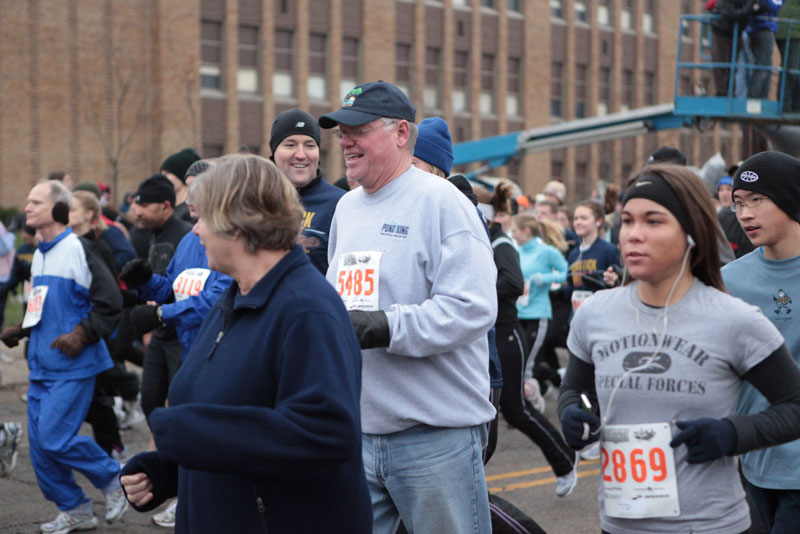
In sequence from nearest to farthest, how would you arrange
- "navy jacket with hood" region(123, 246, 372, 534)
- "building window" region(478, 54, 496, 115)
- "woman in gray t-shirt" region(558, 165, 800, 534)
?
"navy jacket with hood" region(123, 246, 372, 534) < "woman in gray t-shirt" region(558, 165, 800, 534) < "building window" region(478, 54, 496, 115)

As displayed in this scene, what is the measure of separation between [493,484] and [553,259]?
3.81 m

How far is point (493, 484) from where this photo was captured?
811cm

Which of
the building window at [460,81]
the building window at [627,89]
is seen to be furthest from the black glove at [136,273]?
the building window at [627,89]

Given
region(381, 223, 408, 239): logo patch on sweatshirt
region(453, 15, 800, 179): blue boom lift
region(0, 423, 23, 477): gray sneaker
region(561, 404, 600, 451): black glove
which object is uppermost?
region(453, 15, 800, 179): blue boom lift

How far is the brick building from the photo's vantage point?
32.9 metres

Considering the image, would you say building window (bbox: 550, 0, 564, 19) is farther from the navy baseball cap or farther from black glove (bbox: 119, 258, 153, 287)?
the navy baseball cap

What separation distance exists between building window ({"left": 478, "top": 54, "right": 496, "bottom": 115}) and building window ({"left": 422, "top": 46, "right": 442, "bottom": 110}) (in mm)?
2378

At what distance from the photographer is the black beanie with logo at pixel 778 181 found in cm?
430

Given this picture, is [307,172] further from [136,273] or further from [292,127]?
[136,273]

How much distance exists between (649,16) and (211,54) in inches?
927

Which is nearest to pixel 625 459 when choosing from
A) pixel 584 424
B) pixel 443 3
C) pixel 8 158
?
pixel 584 424

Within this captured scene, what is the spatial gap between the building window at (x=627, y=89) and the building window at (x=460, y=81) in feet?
32.7

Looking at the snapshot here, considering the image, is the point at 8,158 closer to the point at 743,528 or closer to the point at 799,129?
the point at 799,129

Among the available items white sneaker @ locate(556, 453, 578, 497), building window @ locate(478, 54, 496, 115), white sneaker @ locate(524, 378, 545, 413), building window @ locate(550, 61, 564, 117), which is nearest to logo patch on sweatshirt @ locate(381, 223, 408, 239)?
white sneaker @ locate(556, 453, 578, 497)
